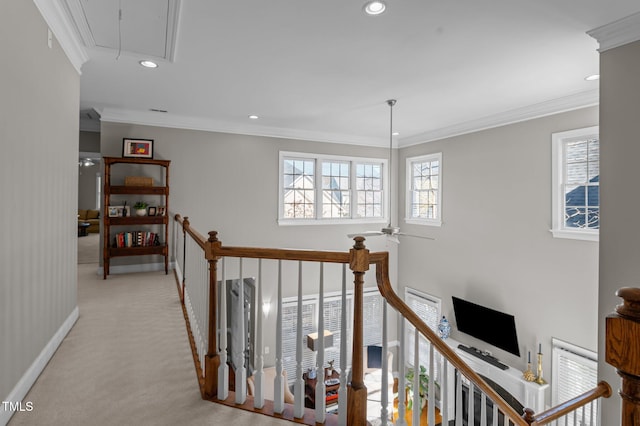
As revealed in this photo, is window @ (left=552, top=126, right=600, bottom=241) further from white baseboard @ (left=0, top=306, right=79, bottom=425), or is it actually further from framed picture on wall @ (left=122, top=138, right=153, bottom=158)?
framed picture on wall @ (left=122, top=138, right=153, bottom=158)

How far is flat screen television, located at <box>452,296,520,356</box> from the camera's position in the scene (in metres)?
4.99

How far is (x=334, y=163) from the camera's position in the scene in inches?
269

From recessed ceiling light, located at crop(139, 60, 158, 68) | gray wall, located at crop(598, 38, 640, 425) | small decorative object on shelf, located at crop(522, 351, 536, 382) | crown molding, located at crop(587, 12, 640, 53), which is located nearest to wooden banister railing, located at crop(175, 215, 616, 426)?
gray wall, located at crop(598, 38, 640, 425)

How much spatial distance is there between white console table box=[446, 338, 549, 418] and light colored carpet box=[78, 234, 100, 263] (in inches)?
239

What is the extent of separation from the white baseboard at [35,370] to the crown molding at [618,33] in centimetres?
454

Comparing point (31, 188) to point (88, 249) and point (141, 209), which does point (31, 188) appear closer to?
point (141, 209)

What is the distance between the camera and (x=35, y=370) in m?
2.11

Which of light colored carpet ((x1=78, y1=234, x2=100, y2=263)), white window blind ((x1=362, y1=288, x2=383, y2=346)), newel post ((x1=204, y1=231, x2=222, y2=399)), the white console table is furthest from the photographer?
white window blind ((x1=362, y1=288, x2=383, y2=346))

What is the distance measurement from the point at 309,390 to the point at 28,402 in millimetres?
4766

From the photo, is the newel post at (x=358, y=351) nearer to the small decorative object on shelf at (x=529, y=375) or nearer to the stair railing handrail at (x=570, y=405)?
the stair railing handrail at (x=570, y=405)

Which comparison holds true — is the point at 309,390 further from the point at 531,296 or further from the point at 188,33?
the point at 188,33

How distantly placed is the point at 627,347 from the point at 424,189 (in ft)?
20.9

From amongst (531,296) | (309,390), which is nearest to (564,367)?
(531,296)

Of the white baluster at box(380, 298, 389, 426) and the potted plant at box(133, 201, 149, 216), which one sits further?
the potted plant at box(133, 201, 149, 216)
